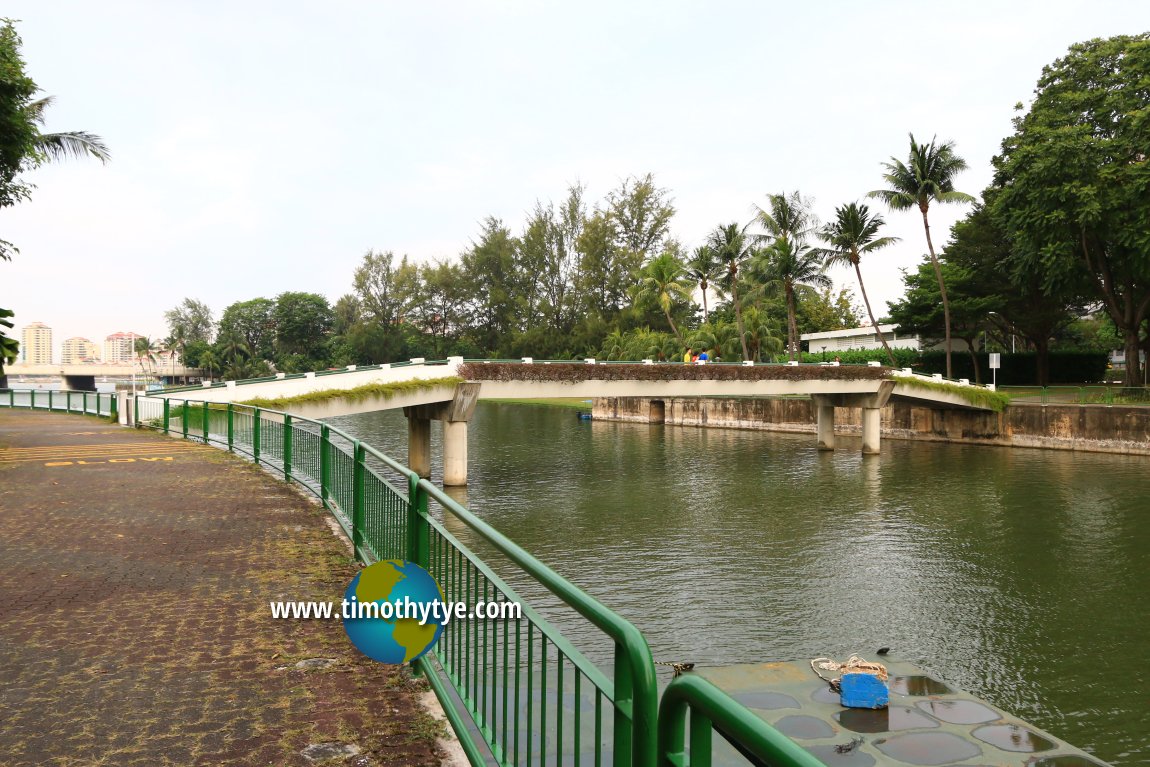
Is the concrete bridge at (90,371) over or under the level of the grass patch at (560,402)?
over

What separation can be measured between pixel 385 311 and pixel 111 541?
84432 millimetres

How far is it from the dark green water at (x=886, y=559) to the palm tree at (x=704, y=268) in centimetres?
2163

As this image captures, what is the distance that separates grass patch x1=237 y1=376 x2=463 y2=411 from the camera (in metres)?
23.5

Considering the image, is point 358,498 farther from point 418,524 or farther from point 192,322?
point 192,322

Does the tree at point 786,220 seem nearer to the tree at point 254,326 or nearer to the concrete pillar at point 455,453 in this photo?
the concrete pillar at point 455,453

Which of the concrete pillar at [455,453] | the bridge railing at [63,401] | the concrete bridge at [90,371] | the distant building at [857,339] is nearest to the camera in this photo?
the concrete pillar at [455,453]

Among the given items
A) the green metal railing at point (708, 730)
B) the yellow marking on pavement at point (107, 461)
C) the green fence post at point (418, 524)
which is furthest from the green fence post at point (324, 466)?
the green metal railing at point (708, 730)

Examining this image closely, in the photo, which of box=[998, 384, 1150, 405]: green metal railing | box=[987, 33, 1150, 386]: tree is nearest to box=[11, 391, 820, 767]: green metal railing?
box=[987, 33, 1150, 386]: tree

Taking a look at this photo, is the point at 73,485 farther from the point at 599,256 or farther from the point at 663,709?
the point at 599,256

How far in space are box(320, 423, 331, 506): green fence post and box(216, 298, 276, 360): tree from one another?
98.3 metres

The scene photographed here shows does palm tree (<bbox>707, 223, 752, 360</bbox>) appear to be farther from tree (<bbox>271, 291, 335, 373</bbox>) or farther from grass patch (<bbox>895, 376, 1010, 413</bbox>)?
tree (<bbox>271, 291, 335, 373</bbox>)

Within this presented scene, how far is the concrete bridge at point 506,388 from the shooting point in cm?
2448

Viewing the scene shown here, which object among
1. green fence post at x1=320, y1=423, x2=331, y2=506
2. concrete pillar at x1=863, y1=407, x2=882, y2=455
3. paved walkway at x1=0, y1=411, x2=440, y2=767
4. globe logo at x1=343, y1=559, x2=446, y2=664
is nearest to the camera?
paved walkway at x1=0, y1=411, x2=440, y2=767

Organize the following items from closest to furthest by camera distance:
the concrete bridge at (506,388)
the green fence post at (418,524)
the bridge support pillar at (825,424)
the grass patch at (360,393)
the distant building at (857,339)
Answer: the green fence post at (418,524) < the grass patch at (360,393) < the concrete bridge at (506,388) < the bridge support pillar at (825,424) < the distant building at (857,339)
